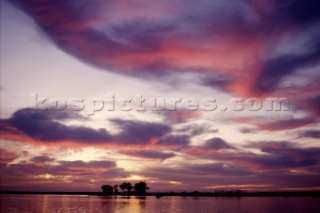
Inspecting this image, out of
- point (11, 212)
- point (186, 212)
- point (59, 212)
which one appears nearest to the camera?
point (11, 212)

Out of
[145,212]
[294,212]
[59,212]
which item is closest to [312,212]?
[294,212]

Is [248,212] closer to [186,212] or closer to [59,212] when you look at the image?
[186,212]

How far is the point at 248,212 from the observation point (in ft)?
336

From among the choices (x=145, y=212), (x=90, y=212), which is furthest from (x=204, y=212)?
(x=90, y=212)

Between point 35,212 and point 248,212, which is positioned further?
point 248,212

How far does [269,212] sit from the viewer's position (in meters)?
102

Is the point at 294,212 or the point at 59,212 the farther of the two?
the point at 294,212

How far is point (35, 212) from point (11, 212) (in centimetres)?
609

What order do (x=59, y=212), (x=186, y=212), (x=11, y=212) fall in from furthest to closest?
(x=186, y=212) → (x=59, y=212) → (x=11, y=212)

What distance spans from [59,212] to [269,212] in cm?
6215

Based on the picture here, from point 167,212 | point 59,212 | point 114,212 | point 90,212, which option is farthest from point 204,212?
point 59,212

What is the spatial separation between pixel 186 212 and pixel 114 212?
2100cm

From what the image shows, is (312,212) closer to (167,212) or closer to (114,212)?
(167,212)

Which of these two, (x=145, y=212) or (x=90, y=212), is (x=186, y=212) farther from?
(x=90, y=212)
